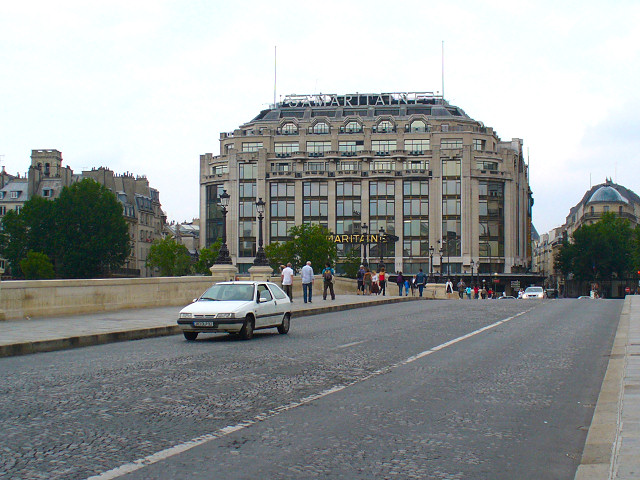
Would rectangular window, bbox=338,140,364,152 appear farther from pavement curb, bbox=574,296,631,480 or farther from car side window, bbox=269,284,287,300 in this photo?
pavement curb, bbox=574,296,631,480

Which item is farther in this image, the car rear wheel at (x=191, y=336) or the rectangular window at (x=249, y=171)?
the rectangular window at (x=249, y=171)

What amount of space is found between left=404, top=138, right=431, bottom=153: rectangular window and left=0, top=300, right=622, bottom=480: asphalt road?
96.6 meters

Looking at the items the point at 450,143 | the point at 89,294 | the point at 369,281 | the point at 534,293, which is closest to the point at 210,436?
the point at 89,294

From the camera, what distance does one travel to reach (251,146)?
376 feet

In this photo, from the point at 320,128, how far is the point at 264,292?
3779 inches

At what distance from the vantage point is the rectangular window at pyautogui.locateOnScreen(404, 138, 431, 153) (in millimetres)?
111625

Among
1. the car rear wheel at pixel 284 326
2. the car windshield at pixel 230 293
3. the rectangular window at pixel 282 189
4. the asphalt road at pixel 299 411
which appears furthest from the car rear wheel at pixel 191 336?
the rectangular window at pixel 282 189

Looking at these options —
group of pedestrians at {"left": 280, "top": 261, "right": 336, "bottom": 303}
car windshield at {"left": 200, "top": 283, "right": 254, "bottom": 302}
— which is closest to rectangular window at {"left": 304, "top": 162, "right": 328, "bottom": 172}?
group of pedestrians at {"left": 280, "top": 261, "right": 336, "bottom": 303}

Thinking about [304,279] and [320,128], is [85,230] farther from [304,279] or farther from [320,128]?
[304,279]

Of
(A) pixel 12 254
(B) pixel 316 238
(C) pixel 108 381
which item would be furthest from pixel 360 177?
(C) pixel 108 381

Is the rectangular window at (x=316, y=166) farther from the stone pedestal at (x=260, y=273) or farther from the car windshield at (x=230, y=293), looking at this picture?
the car windshield at (x=230, y=293)

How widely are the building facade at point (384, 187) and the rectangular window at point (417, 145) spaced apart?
134 mm

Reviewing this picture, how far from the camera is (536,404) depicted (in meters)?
9.51

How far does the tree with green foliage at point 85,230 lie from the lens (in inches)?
3622
